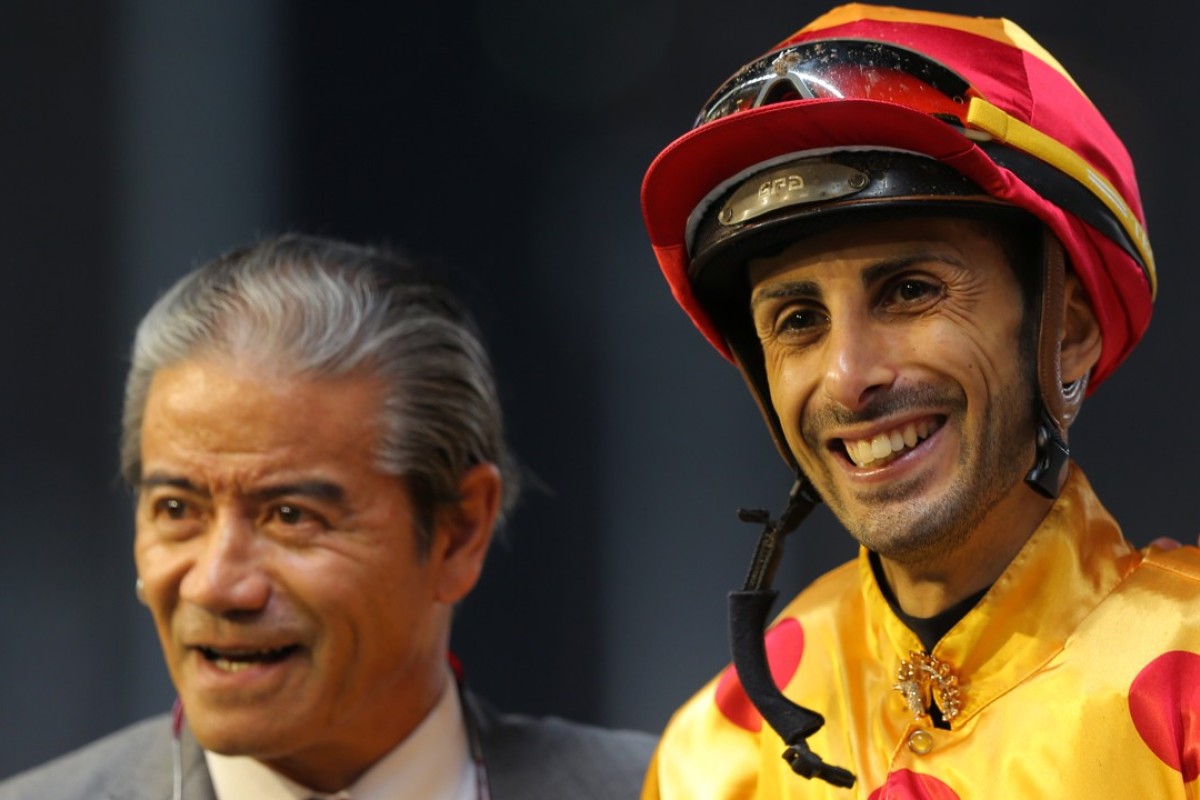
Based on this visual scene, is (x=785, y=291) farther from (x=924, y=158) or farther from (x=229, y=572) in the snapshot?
(x=229, y=572)

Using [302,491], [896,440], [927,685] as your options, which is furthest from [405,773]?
[896,440]

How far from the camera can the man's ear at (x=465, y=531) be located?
2277mm

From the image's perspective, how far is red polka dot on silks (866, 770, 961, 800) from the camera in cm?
153

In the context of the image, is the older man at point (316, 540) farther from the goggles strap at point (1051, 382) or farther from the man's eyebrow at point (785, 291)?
the goggles strap at point (1051, 382)

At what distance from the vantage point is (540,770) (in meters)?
2.32

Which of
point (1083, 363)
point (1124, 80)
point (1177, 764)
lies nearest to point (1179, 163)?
point (1124, 80)

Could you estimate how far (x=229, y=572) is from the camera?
6.77 ft

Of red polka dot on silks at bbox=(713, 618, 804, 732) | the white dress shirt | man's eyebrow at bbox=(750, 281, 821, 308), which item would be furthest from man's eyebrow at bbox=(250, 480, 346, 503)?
man's eyebrow at bbox=(750, 281, 821, 308)

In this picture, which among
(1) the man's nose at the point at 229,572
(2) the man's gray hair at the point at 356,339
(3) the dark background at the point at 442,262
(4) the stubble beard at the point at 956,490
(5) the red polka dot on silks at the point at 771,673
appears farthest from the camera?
(3) the dark background at the point at 442,262

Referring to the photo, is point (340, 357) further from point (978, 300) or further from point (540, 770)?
point (978, 300)

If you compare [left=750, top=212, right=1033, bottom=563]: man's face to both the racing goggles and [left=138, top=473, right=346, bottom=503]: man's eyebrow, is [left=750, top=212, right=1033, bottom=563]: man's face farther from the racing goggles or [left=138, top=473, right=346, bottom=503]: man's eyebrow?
[left=138, top=473, right=346, bottom=503]: man's eyebrow

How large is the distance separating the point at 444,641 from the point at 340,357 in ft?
1.39

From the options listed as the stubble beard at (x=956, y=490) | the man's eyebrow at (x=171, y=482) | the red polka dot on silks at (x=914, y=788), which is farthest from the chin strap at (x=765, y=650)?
the man's eyebrow at (x=171, y=482)

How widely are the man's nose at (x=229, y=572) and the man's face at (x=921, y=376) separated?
2.69 ft
